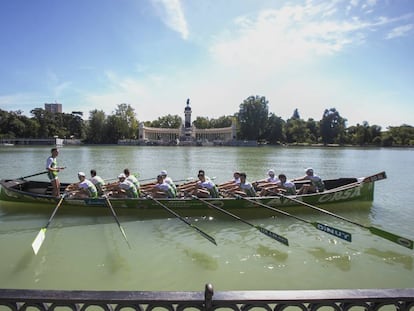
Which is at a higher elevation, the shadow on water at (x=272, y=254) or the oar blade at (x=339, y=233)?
the oar blade at (x=339, y=233)

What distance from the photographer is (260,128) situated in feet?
375

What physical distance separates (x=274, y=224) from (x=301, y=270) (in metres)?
3.90

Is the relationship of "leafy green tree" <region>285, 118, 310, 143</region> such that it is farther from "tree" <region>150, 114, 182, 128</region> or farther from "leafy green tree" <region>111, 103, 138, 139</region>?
"leafy green tree" <region>111, 103, 138, 139</region>

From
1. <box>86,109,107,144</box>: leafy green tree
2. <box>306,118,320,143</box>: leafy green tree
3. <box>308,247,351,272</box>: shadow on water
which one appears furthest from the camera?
<box>306,118,320,143</box>: leafy green tree

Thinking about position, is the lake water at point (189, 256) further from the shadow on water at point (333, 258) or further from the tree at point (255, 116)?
the tree at point (255, 116)

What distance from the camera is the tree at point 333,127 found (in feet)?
370

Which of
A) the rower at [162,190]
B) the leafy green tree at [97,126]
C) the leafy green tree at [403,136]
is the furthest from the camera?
the leafy green tree at [403,136]

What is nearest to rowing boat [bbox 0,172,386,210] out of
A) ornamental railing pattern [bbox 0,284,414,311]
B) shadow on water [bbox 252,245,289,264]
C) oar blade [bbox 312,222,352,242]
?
shadow on water [bbox 252,245,289,264]

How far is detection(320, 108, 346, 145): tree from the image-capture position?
112625 millimetres

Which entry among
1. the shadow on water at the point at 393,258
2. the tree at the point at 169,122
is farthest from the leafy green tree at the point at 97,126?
the shadow on water at the point at 393,258

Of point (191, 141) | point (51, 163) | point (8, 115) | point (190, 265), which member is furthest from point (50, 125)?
point (190, 265)

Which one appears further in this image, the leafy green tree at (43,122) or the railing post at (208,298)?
the leafy green tree at (43,122)

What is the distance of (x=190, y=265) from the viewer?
8.05 meters

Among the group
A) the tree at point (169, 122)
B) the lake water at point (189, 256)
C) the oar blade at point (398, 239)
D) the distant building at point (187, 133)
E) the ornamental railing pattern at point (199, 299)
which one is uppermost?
the tree at point (169, 122)
